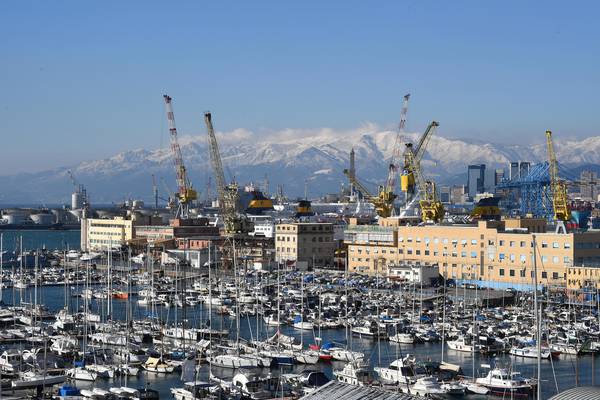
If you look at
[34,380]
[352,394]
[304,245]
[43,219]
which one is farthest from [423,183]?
[43,219]

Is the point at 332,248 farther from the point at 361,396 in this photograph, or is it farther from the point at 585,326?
the point at 361,396

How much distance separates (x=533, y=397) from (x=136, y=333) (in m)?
12.9

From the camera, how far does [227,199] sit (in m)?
63.4

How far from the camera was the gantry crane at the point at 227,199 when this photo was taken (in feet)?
199

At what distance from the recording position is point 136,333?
103 ft

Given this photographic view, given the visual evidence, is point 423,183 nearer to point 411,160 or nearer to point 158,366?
point 411,160

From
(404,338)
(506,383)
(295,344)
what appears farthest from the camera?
(404,338)

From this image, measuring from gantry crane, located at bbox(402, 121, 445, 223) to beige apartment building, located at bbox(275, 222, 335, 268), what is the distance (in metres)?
5.79

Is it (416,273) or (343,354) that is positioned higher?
(416,273)

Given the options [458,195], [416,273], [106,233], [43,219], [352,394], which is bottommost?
[416,273]

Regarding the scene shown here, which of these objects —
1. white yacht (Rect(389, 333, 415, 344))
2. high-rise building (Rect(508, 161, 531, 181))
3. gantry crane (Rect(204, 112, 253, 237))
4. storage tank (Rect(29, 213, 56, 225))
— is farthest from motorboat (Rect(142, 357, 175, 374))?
high-rise building (Rect(508, 161, 531, 181))

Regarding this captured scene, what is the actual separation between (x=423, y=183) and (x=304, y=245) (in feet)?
31.1

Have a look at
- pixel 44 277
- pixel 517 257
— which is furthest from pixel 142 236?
pixel 517 257

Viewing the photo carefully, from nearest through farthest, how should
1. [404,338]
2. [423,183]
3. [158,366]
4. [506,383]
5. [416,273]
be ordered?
[506,383]
[158,366]
[404,338]
[416,273]
[423,183]
